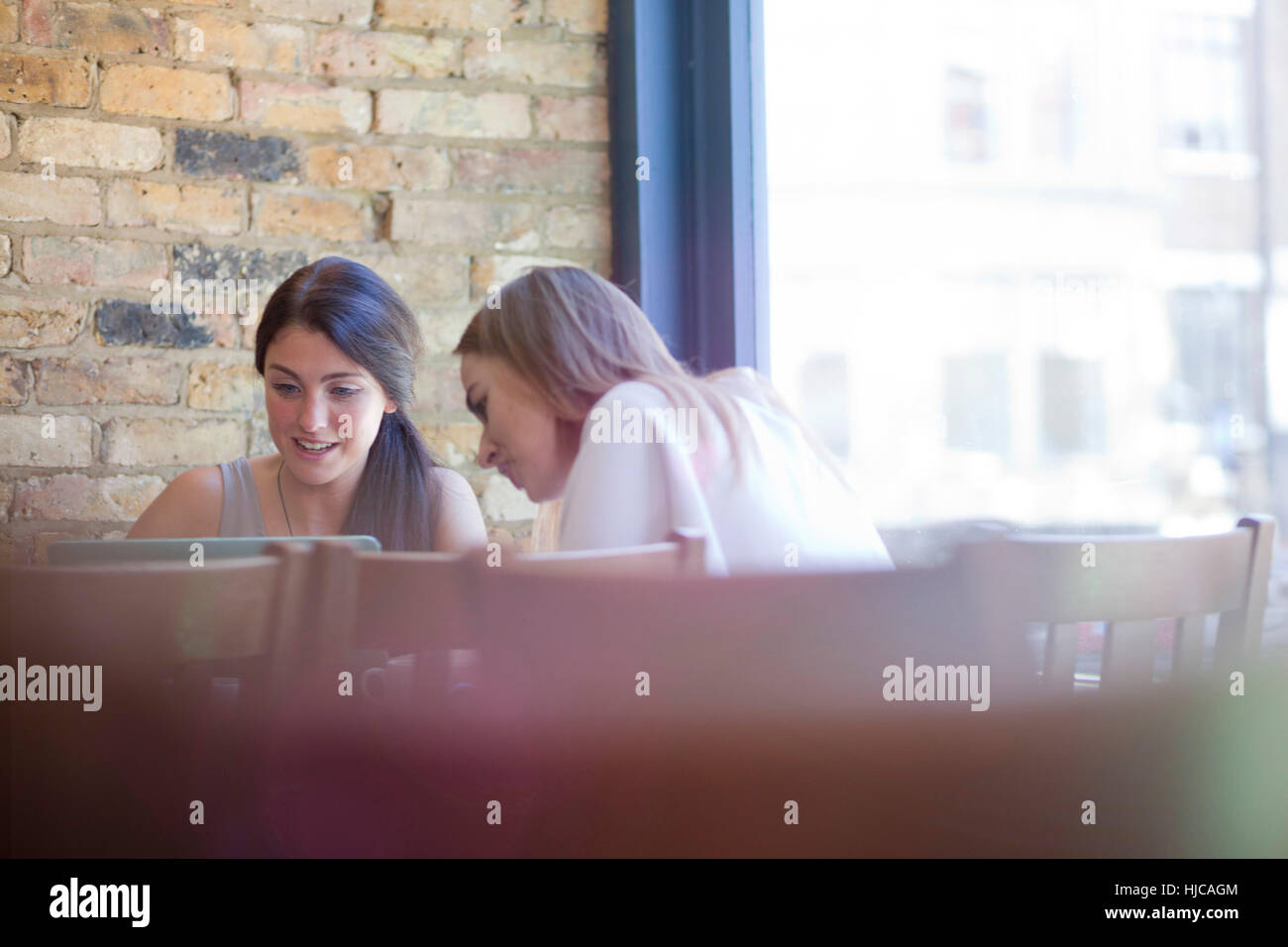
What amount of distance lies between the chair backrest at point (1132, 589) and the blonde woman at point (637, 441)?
0.67 feet

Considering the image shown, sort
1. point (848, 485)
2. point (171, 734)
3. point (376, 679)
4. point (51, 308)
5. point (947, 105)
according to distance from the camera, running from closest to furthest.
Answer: point (171, 734), point (376, 679), point (848, 485), point (51, 308), point (947, 105)

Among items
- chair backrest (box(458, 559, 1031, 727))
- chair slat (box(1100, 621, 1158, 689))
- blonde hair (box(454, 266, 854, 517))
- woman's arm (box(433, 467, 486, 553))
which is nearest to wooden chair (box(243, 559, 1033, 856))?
chair backrest (box(458, 559, 1031, 727))

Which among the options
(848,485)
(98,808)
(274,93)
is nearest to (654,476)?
(848,485)

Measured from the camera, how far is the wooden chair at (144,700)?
77 cm

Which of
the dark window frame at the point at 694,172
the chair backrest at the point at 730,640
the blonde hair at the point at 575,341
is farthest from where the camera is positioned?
the dark window frame at the point at 694,172

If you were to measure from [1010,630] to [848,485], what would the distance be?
595 mm

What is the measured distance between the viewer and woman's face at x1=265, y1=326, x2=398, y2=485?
180cm

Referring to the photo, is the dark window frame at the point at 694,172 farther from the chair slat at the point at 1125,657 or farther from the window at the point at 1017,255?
the window at the point at 1017,255

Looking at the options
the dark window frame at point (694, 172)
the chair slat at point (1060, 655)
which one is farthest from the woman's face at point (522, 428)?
the chair slat at point (1060, 655)

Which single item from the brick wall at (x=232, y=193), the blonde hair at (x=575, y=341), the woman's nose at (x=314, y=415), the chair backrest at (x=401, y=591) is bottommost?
the chair backrest at (x=401, y=591)

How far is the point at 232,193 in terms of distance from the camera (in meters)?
2.01

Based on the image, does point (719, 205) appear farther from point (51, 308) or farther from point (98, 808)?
point (98, 808)

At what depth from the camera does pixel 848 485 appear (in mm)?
1339

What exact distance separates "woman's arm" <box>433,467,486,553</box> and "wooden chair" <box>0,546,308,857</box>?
0.98 metres
